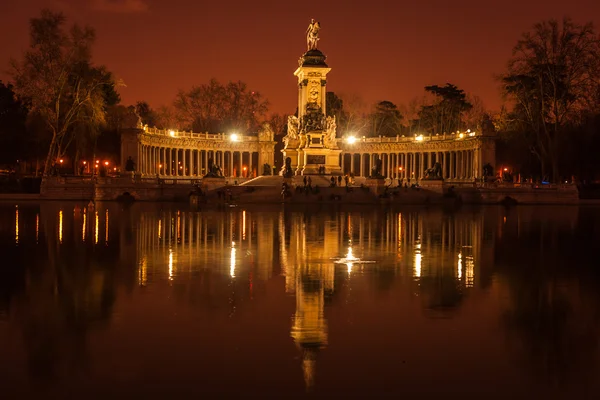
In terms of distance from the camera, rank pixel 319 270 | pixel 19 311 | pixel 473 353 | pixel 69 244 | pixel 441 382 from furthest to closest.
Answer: pixel 69 244 < pixel 319 270 < pixel 19 311 < pixel 473 353 < pixel 441 382

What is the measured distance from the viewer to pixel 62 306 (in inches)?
488

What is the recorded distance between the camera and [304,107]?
79812 mm

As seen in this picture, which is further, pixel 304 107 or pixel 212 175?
pixel 304 107

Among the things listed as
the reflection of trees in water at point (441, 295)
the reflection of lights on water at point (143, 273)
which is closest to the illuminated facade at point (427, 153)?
the reflection of lights on water at point (143, 273)

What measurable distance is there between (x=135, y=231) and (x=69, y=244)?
5235 mm

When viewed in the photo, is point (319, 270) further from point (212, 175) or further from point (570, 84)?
point (570, 84)

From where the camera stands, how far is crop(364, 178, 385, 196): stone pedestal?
6075 cm

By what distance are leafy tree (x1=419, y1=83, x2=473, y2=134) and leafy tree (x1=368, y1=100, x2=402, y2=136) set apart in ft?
22.9

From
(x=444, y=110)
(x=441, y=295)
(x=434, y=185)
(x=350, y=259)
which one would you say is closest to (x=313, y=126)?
(x=434, y=185)

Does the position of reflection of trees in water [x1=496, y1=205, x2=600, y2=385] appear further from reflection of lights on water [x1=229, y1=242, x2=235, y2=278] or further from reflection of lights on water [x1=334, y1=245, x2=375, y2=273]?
reflection of lights on water [x1=229, y1=242, x2=235, y2=278]

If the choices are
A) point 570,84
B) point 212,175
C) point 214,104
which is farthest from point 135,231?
point 214,104

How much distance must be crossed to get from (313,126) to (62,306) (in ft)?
219

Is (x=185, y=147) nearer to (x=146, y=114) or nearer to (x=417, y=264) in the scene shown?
(x=146, y=114)

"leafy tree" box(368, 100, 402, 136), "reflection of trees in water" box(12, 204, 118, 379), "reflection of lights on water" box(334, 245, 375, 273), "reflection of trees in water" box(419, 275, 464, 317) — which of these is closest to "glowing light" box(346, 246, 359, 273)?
"reflection of lights on water" box(334, 245, 375, 273)
